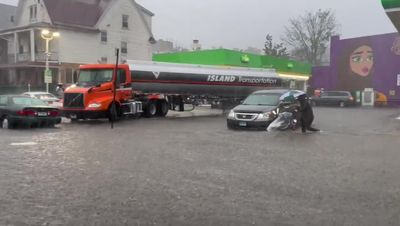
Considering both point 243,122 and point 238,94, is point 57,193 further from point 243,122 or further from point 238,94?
point 238,94

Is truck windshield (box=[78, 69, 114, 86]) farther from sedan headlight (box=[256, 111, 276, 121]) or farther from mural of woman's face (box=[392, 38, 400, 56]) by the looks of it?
mural of woman's face (box=[392, 38, 400, 56])

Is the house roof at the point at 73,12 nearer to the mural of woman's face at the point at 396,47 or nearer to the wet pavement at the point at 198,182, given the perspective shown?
the mural of woman's face at the point at 396,47

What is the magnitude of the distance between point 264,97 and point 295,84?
127 feet

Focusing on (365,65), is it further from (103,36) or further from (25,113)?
(25,113)

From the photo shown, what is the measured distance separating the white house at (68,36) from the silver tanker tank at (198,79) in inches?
629

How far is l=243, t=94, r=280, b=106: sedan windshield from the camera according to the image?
20709 millimetres

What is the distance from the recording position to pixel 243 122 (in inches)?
779

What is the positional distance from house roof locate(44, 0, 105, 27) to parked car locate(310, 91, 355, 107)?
2301cm

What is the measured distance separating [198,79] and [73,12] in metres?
24.0

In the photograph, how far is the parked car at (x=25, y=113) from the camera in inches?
795

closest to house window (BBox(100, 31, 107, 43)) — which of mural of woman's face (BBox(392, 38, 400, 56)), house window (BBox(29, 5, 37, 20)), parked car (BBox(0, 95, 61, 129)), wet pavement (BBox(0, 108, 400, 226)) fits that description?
house window (BBox(29, 5, 37, 20))

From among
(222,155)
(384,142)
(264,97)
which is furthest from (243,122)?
(222,155)

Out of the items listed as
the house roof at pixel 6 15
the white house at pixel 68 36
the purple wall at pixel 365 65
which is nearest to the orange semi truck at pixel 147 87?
the white house at pixel 68 36

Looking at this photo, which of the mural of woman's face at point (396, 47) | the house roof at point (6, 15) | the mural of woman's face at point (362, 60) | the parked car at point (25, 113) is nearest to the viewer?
the parked car at point (25, 113)
